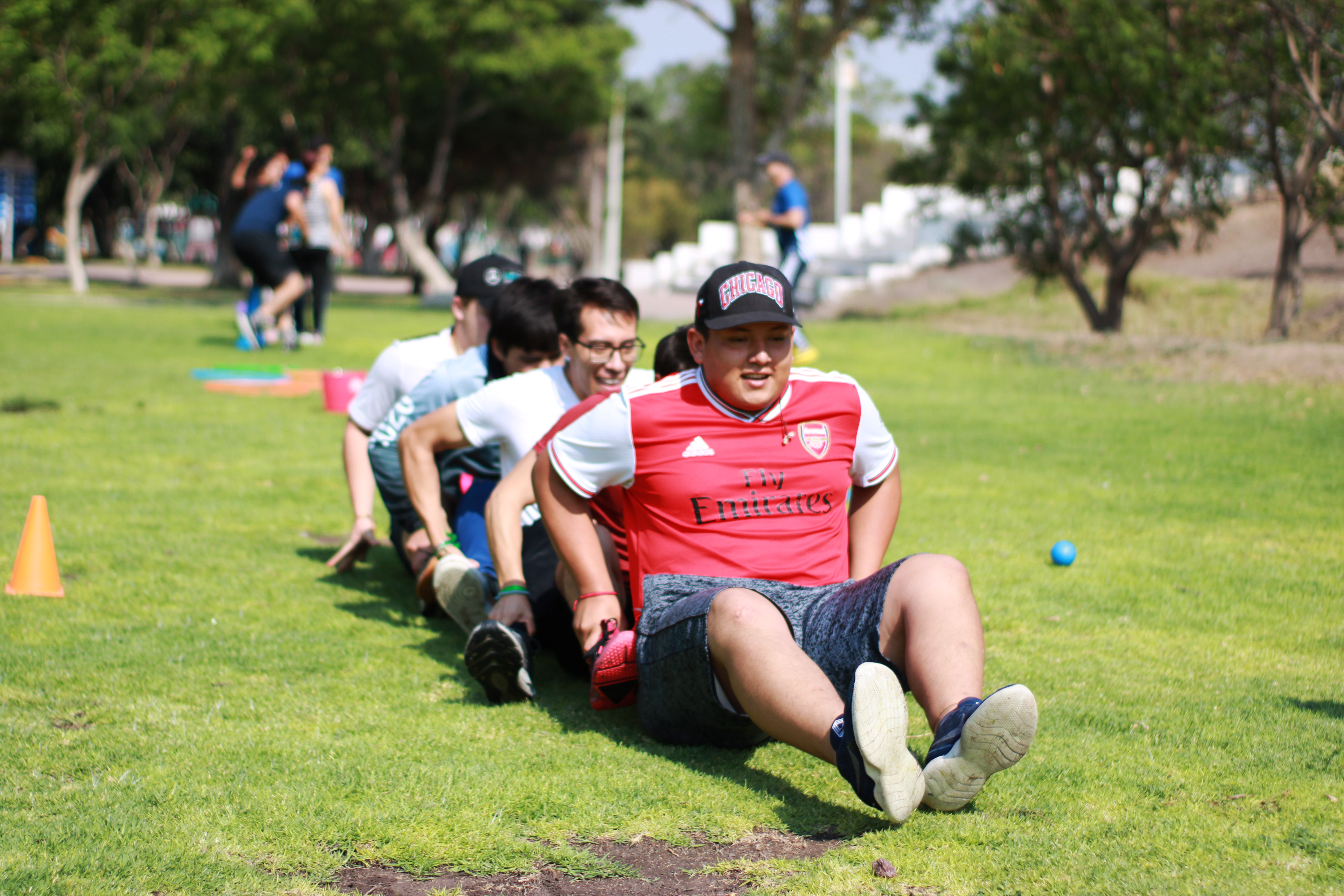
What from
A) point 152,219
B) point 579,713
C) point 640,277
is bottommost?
point 579,713

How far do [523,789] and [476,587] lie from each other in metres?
1.24

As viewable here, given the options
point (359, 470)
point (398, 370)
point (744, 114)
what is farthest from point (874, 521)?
point (744, 114)

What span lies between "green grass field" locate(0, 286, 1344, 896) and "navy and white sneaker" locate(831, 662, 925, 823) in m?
0.13

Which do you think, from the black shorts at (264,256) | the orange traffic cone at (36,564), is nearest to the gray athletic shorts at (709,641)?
the orange traffic cone at (36,564)

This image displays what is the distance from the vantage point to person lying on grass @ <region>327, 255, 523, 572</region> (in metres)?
5.63

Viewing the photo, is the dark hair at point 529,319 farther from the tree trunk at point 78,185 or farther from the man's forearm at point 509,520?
the tree trunk at point 78,185

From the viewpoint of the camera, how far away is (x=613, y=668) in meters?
3.80

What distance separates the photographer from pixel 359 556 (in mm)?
5750

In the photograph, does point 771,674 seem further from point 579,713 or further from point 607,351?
point 607,351

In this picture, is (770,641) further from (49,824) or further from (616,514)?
(49,824)

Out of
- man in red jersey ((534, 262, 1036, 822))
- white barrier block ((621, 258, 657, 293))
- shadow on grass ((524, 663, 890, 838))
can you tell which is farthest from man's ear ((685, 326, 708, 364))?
white barrier block ((621, 258, 657, 293))

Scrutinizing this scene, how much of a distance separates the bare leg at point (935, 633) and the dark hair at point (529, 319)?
2162 millimetres

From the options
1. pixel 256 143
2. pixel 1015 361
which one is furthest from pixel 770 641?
pixel 256 143

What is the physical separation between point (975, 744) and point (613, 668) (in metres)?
1.22
